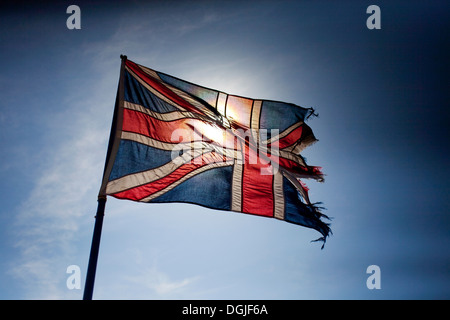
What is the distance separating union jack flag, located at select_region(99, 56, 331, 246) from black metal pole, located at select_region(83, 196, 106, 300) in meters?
0.28

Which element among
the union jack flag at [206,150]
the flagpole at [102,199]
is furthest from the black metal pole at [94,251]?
the union jack flag at [206,150]

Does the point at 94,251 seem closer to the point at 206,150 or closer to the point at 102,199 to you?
the point at 102,199

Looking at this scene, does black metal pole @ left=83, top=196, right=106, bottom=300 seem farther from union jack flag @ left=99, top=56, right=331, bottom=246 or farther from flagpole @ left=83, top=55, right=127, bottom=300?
union jack flag @ left=99, top=56, right=331, bottom=246

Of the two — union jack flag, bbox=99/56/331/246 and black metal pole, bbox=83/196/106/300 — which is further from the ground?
union jack flag, bbox=99/56/331/246

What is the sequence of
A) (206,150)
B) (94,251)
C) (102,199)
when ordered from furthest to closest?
(206,150) < (102,199) < (94,251)

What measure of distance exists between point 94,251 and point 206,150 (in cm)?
377

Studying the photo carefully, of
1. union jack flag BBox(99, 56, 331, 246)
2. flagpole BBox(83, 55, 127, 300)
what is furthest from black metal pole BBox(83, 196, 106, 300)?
union jack flag BBox(99, 56, 331, 246)

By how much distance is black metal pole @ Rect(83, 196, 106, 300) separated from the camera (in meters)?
6.37

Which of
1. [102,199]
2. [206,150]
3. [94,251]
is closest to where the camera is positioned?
[94,251]

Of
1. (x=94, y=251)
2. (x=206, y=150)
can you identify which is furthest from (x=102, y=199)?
(x=206, y=150)

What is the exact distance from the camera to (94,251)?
267 inches

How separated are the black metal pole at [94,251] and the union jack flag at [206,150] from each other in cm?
28

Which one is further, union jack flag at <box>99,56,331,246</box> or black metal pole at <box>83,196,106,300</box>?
union jack flag at <box>99,56,331,246</box>

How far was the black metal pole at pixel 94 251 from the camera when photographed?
20.9 ft
